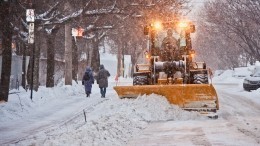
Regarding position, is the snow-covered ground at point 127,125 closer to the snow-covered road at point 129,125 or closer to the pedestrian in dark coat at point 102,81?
the snow-covered road at point 129,125

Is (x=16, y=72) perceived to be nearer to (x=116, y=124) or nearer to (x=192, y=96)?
(x=192, y=96)

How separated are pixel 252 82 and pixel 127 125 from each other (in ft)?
56.1

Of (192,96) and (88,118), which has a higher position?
(192,96)

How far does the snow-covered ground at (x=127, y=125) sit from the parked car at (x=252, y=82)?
10.9 meters

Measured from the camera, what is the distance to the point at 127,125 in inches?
410

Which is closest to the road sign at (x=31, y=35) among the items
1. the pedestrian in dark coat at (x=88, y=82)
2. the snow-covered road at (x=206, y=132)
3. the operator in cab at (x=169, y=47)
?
the operator in cab at (x=169, y=47)

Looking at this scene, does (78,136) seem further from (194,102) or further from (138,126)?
(194,102)

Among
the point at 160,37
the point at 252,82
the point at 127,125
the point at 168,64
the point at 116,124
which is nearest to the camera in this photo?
the point at 116,124

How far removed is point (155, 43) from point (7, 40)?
502 centimetres

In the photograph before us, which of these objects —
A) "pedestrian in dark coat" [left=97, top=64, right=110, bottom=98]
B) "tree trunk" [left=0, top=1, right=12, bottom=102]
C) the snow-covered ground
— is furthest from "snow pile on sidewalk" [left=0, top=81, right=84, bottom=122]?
"pedestrian in dark coat" [left=97, top=64, right=110, bottom=98]

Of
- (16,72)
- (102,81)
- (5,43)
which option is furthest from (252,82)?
(5,43)

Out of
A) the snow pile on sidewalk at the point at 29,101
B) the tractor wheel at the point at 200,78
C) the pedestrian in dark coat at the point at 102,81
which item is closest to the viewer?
the snow pile on sidewalk at the point at 29,101

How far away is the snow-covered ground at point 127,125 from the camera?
873 cm

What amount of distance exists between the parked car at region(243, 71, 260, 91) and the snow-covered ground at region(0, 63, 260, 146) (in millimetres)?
10934
